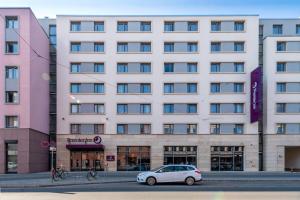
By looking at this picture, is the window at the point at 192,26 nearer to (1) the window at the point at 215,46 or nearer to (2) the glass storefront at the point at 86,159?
(1) the window at the point at 215,46

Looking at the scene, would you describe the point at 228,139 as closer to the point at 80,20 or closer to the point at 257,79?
the point at 257,79

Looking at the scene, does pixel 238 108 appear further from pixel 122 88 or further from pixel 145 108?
pixel 122 88

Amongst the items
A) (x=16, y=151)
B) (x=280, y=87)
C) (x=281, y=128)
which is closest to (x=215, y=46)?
(x=280, y=87)

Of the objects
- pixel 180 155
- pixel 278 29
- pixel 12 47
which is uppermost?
pixel 278 29

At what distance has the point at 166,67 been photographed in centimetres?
5169

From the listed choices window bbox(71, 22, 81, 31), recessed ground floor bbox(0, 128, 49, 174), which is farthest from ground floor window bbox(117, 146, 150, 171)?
window bbox(71, 22, 81, 31)

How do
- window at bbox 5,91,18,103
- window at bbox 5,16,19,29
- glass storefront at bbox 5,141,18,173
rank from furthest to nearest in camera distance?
window at bbox 5,16,19,29
window at bbox 5,91,18,103
glass storefront at bbox 5,141,18,173

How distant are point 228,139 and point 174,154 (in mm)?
6862

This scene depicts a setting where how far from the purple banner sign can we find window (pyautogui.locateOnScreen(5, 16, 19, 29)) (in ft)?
89.2

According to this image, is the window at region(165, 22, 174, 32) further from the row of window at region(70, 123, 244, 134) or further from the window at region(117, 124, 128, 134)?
the window at region(117, 124, 128, 134)

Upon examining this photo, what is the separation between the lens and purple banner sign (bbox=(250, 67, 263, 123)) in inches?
1885

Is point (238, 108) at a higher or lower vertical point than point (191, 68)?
lower

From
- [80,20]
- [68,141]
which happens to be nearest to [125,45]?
[80,20]

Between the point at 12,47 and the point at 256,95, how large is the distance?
27715 millimetres
